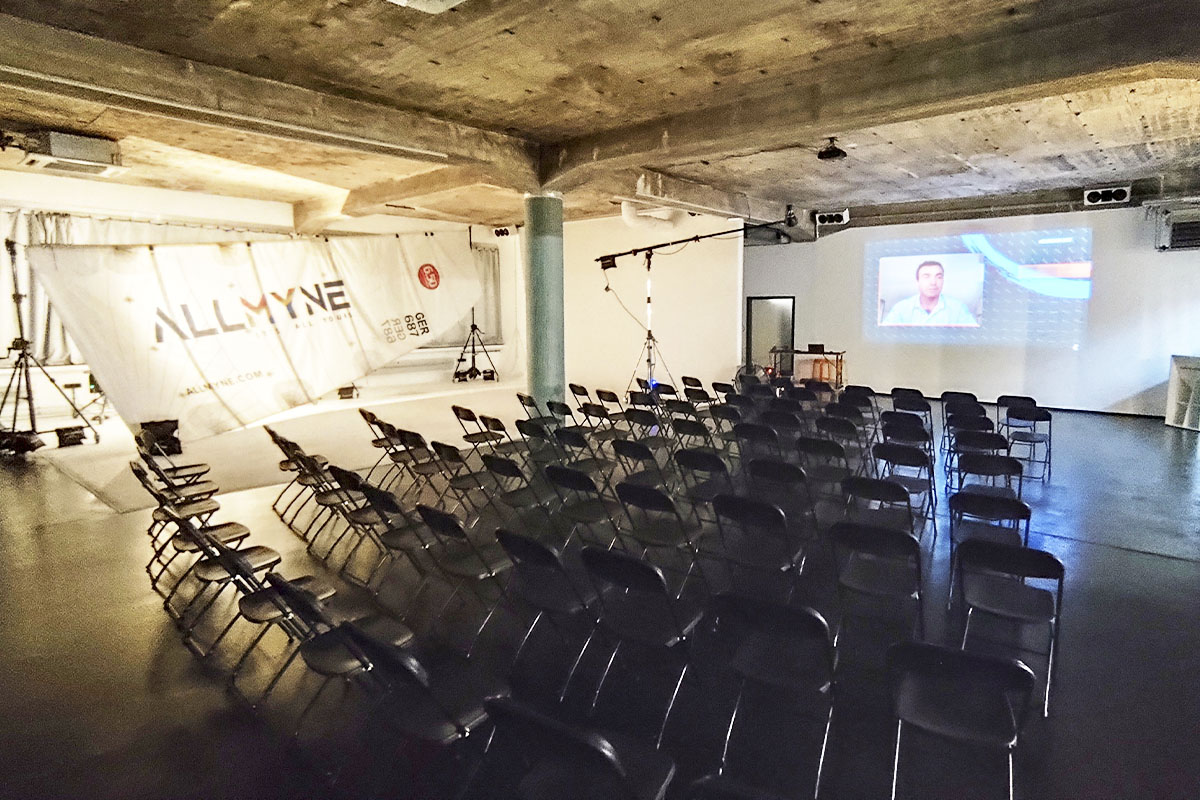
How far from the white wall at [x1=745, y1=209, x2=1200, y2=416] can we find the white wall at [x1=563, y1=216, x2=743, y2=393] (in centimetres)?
288

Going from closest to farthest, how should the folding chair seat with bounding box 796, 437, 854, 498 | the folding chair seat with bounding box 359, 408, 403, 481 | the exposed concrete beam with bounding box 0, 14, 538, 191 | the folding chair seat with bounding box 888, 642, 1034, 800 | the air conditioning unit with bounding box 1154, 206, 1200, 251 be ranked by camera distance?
1. the folding chair seat with bounding box 888, 642, 1034, 800
2. the exposed concrete beam with bounding box 0, 14, 538, 191
3. the folding chair seat with bounding box 796, 437, 854, 498
4. the folding chair seat with bounding box 359, 408, 403, 481
5. the air conditioning unit with bounding box 1154, 206, 1200, 251

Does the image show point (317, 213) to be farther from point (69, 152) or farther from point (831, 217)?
point (831, 217)

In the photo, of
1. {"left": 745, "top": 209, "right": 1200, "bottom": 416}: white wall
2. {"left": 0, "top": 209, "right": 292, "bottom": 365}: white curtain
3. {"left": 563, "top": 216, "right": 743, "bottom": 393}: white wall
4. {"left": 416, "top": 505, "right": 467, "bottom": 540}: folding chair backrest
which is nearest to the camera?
{"left": 416, "top": 505, "right": 467, "bottom": 540}: folding chair backrest

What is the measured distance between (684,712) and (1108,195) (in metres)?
10.6

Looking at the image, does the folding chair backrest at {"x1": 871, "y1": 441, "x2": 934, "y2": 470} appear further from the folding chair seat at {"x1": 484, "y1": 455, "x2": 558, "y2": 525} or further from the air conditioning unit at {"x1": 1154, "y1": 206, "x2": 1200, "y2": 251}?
the air conditioning unit at {"x1": 1154, "y1": 206, "x2": 1200, "y2": 251}

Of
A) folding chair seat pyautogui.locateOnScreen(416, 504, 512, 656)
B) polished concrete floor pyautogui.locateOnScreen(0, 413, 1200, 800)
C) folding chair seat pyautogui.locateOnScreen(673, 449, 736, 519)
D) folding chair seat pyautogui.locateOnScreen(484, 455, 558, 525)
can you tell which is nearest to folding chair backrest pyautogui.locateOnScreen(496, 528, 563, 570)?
folding chair seat pyautogui.locateOnScreen(416, 504, 512, 656)

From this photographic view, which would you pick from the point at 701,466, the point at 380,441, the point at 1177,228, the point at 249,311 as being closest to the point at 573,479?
the point at 701,466

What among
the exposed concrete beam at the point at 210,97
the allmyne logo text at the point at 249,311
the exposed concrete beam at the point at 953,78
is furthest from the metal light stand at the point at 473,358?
the exposed concrete beam at the point at 953,78

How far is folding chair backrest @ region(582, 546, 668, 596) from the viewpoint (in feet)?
8.02

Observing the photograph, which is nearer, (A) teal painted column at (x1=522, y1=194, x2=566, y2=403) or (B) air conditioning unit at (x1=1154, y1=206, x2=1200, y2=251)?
(A) teal painted column at (x1=522, y1=194, x2=566, y2=403)

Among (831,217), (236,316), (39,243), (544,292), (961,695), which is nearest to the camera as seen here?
(961,695)

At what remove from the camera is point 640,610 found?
2.84 metres

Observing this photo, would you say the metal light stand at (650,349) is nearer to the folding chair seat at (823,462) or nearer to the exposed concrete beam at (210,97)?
the folding chair seat at (823,462)

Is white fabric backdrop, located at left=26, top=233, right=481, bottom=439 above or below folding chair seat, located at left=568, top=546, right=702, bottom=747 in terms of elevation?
above
